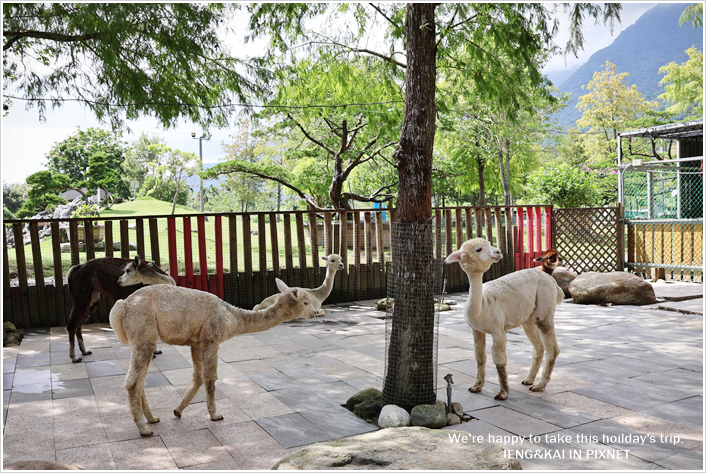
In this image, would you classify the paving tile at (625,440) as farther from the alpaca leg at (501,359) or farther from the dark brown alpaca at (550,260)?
the dark brown alpaca at (550,260)

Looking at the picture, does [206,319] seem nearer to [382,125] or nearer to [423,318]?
[423,318]

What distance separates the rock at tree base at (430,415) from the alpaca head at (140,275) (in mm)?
2521

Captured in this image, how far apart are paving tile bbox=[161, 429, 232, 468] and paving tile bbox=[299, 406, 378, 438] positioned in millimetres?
745

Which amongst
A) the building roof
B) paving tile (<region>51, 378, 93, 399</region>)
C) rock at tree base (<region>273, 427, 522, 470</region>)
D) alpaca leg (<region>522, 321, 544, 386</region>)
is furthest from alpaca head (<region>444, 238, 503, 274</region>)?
the building roof

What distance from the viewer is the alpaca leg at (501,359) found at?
13.9 feet

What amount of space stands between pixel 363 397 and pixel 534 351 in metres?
1.67

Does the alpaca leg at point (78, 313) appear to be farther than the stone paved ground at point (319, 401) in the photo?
Yes

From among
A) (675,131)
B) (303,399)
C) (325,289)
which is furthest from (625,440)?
(675,131)

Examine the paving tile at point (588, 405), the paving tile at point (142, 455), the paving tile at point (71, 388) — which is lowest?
the paving tile at point (588, 405)

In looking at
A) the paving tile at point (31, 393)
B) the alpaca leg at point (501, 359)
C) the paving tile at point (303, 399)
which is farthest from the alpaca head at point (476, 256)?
the paving tile at point (31, 393)

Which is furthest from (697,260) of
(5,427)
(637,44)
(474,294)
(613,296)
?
(637,44)

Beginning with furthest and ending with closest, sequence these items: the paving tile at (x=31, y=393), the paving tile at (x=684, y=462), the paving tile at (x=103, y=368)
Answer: the paving tile at (x=103, y=368)
the paving tile at (x=31, y=393)
the paving tile at (x=684, y=462)

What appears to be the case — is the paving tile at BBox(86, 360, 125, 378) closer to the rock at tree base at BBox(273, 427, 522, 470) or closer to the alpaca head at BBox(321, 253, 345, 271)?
the alpaca head at BBox(321, 253, 345, 271)

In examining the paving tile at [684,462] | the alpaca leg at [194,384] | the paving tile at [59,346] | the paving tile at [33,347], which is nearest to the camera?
the paving tile at [684,462]
